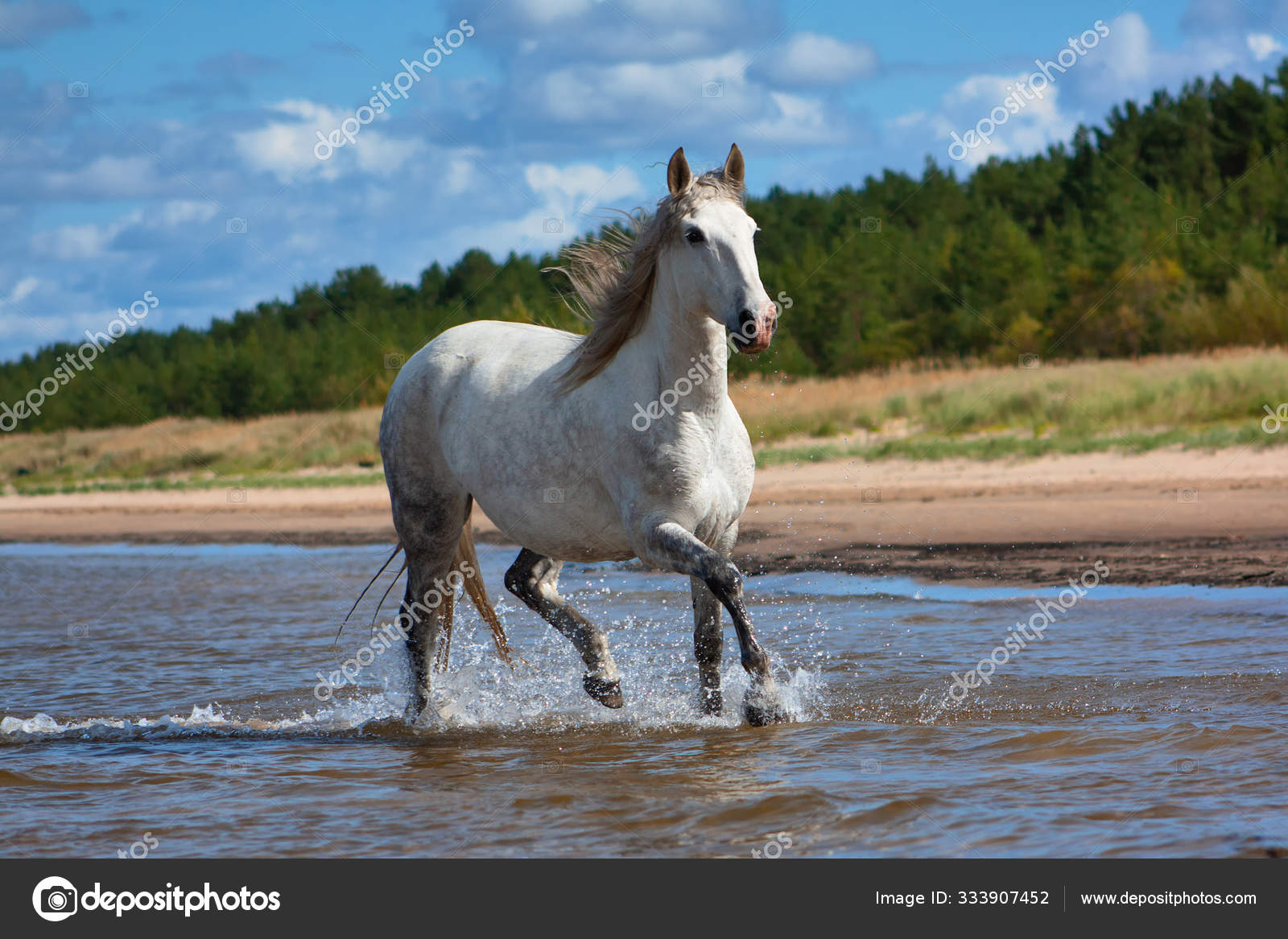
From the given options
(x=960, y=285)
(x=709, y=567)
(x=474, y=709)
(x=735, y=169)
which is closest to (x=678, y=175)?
(x=735, y=169)

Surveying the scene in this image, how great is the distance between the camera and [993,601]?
9008 mm

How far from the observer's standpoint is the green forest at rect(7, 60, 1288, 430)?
32.8 m

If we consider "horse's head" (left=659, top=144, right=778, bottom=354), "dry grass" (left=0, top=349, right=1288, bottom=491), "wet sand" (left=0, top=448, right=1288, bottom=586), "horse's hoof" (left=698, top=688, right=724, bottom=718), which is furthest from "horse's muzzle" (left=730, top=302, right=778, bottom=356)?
Result: "dry grass" (left=0, top=349, right=1288, bottom=491)

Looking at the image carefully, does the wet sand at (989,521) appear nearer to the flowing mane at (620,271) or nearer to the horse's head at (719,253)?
the flowing mane at (620,271)

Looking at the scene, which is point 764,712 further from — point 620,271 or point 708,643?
point 620,271

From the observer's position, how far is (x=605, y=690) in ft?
19.4

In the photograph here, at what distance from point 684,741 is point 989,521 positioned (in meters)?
8.20

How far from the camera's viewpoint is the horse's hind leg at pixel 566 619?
592cm

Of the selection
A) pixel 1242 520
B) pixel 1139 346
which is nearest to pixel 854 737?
pixel 1242 520

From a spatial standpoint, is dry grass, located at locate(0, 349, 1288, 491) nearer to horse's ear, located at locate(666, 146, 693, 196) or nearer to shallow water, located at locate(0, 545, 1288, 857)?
shallow water, located at locate(0, 545, 1288, 857)

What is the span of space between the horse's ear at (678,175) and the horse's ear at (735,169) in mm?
165
